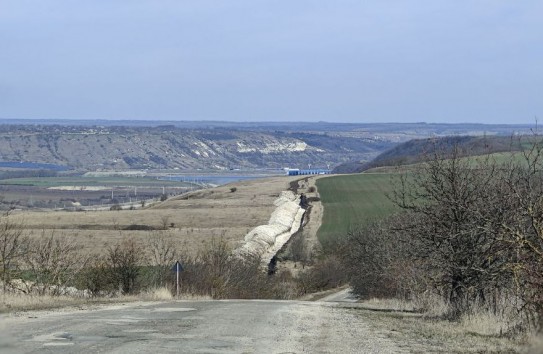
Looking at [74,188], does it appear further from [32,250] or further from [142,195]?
[32,250]

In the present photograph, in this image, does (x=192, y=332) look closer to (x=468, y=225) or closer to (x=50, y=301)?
(x=468, y=225)

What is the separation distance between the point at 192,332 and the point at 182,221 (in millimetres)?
64113

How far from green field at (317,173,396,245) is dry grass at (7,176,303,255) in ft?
19.9

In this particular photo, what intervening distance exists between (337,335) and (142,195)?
13311 cm

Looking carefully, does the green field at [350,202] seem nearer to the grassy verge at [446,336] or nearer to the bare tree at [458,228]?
the bare tree at [458,228]

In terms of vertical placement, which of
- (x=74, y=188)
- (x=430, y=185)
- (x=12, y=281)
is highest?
(x=430, y=185)

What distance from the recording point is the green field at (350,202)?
237ft

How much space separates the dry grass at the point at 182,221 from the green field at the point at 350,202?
6.07m

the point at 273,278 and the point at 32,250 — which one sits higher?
the point at 32,250

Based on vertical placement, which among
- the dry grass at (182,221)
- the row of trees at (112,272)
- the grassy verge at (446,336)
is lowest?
the dry grass at (182,221)

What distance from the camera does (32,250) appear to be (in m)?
31.4

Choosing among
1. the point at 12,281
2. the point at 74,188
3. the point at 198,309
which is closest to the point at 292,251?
the point at 12,281

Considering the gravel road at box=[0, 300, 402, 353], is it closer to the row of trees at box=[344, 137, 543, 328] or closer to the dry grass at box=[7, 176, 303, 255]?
the row of trees at box=[344, 137, 543, 328]

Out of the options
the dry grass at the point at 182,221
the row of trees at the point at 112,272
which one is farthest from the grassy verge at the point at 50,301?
the dry grass at the point at 182,221
